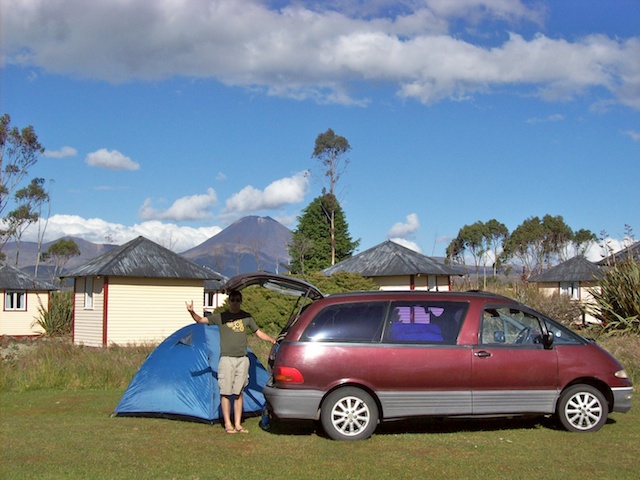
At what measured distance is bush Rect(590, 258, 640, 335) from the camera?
16859 millimetres

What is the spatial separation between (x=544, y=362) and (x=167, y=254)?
2474cm

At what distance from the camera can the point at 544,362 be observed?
28.4 feet

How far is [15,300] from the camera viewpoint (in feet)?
129

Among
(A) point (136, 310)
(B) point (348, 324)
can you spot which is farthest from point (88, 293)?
(B) point (348, 324)

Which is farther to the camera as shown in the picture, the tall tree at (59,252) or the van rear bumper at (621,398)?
the tall tree at (59,252)

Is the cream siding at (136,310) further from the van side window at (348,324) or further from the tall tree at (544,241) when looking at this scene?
the tall tree at (544,241)

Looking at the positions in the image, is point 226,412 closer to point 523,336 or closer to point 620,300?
point 523,336

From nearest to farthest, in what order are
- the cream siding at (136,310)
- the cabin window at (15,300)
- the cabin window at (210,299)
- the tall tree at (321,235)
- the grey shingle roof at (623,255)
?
the grey shingle roof at (623,255) → the cream siding at (136,310) → the cabin window at (15,300) → the cabin window at (210,299) → the tall tree at (321,235)

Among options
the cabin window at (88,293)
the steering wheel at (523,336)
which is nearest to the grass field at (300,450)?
the steering wheel at (523,336)

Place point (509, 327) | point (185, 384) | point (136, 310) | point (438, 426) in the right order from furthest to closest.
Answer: point (136, 310), point (185, 384), point (438, 426), point (509, 327)

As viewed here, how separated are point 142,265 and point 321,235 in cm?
2792

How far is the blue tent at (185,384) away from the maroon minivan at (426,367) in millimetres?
1510

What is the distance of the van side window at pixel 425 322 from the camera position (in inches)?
336

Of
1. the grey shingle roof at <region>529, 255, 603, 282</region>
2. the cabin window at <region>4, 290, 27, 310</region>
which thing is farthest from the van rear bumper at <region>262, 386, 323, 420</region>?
the cabin window at <region>4, 290, 27, 310</region>
